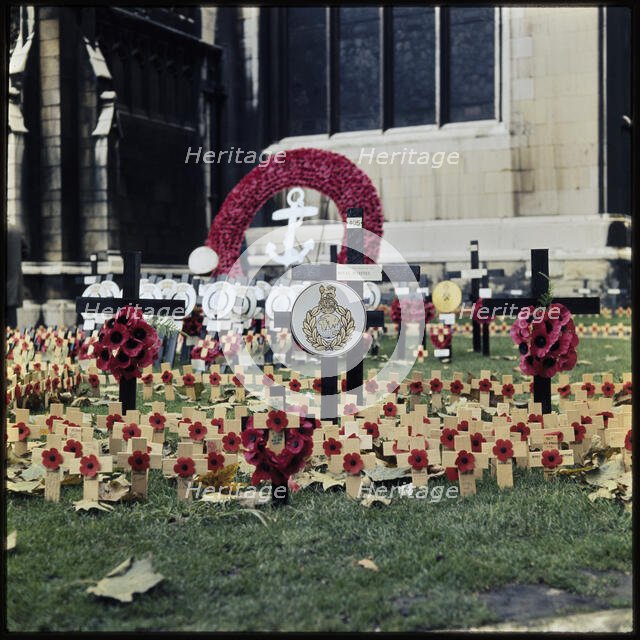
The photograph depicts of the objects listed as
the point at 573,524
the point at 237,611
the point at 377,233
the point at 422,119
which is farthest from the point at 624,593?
the point at 422,119

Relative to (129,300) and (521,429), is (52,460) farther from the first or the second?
(521,429)

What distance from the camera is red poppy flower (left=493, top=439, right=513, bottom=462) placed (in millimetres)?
5605

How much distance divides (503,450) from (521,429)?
1.93 feet

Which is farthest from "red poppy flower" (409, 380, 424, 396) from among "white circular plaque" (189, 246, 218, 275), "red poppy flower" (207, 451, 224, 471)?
"white circular plaque" (189, 246, 218, 275)

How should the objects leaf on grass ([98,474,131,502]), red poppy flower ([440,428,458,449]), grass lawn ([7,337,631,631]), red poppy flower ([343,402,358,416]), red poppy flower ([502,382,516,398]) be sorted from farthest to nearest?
red poppy flower ([502,382,516,398]) → red poppy flower ([343,402,358,416]) → red poppy flower ([440,428,458,449]) → leaf on grass ([98,474,131,502]) → grass lawn ([7,337,631,631])

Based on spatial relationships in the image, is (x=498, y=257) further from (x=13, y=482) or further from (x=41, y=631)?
(x=41, y=631)

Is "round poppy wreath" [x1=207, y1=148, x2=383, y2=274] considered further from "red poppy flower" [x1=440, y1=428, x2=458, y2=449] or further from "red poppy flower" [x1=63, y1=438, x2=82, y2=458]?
"red poppy flower" [x1=63, y1=438, x2=82, y2=458]

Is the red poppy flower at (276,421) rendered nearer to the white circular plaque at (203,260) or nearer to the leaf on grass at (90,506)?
the leaf on grass at (90,506)

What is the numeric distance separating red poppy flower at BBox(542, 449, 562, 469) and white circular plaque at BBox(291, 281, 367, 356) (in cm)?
175

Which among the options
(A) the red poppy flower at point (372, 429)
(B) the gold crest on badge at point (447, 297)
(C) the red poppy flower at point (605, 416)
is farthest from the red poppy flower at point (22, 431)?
(B) the gold crest on badge at point (447, 297)

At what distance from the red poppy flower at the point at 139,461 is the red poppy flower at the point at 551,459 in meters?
2.47

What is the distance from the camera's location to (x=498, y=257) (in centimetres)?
2055

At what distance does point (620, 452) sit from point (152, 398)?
4811 millimetres

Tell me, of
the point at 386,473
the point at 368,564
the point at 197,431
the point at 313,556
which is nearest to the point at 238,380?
the point at 197,431
